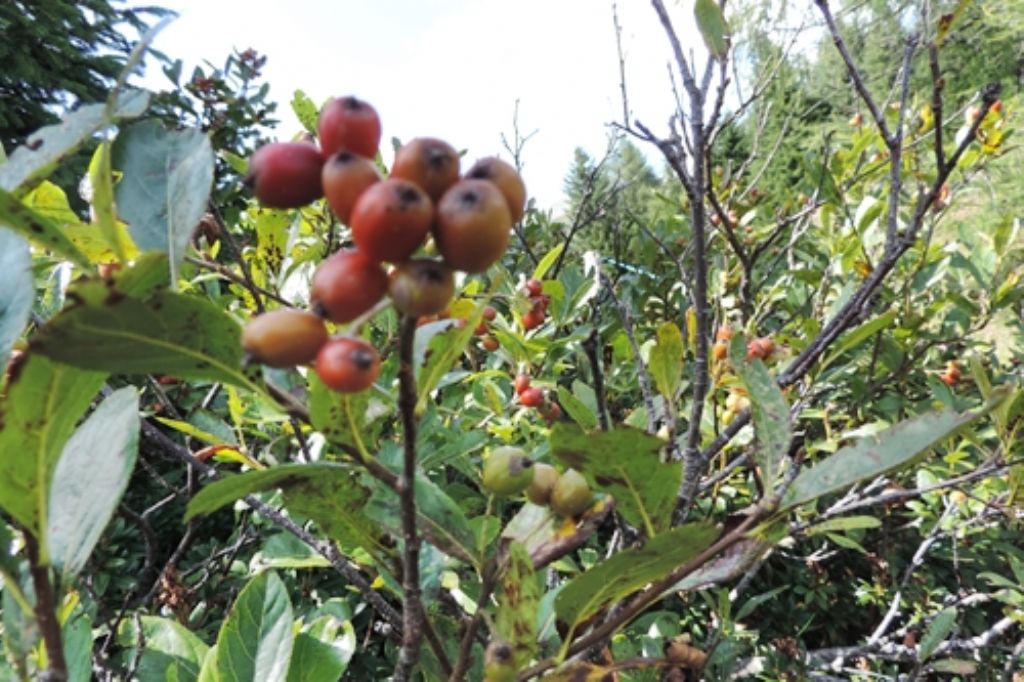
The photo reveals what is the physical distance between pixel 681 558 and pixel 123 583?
2100 mm

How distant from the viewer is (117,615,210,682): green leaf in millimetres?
856

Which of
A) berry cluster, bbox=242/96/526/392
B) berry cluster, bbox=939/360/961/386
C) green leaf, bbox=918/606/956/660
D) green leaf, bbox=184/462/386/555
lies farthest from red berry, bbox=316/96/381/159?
berry cluster, bbox=939/360/961/386

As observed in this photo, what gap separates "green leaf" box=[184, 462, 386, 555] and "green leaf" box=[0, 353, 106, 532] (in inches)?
3.2

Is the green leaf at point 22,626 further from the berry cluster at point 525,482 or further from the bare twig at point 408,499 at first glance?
the berry cluster at point 525,482

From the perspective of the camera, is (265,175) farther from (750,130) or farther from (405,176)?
(750,130)

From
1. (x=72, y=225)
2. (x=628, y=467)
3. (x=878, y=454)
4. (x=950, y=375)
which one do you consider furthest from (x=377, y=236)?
(x=950, y=375)

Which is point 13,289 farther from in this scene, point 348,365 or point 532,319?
point 532,319

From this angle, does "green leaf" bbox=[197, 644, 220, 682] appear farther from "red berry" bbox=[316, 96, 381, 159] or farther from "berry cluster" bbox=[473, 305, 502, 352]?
"berry cluster" bbox=[473, 305, 502, 352]

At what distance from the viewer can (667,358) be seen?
857mm

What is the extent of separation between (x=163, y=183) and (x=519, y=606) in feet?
1.22

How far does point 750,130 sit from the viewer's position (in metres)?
13.7

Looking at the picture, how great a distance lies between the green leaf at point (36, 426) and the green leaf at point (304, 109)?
2.92ft

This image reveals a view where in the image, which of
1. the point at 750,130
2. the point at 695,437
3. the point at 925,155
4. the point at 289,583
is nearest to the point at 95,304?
the point at 695,437

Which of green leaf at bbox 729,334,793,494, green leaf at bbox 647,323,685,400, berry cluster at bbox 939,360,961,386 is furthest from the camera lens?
berry cluster at bbox 939,360,961,386
